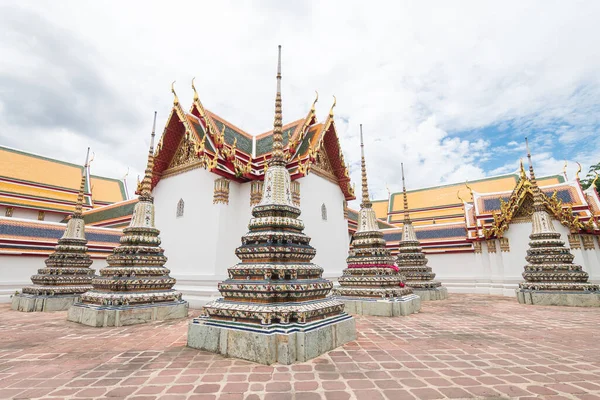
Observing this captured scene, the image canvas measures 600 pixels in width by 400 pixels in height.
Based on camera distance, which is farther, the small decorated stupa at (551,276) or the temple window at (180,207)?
the temple window at (180,207)

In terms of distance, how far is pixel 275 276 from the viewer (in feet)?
14.1

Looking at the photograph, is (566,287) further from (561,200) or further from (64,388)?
(64,388)

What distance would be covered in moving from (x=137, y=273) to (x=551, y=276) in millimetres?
A: 12130

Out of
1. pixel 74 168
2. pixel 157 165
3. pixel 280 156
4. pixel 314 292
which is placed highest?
pixel 74 168

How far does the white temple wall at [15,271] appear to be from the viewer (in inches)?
441

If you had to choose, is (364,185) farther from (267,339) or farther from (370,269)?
(267,339)

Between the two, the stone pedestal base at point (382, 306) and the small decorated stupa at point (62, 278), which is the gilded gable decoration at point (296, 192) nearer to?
the stone pedestal base at point (382, 306)

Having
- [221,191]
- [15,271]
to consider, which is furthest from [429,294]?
[15,271]

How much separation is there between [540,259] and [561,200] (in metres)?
4.82

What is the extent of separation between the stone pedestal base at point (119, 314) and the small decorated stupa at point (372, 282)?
14.6 feet

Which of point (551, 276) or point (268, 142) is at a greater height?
point (268, 142)

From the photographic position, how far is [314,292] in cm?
452

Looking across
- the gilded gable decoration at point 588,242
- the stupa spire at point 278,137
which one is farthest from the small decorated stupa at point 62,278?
the gilded gable decoration at point 588,242

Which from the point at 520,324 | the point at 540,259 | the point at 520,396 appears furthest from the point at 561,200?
the point at 520,396
